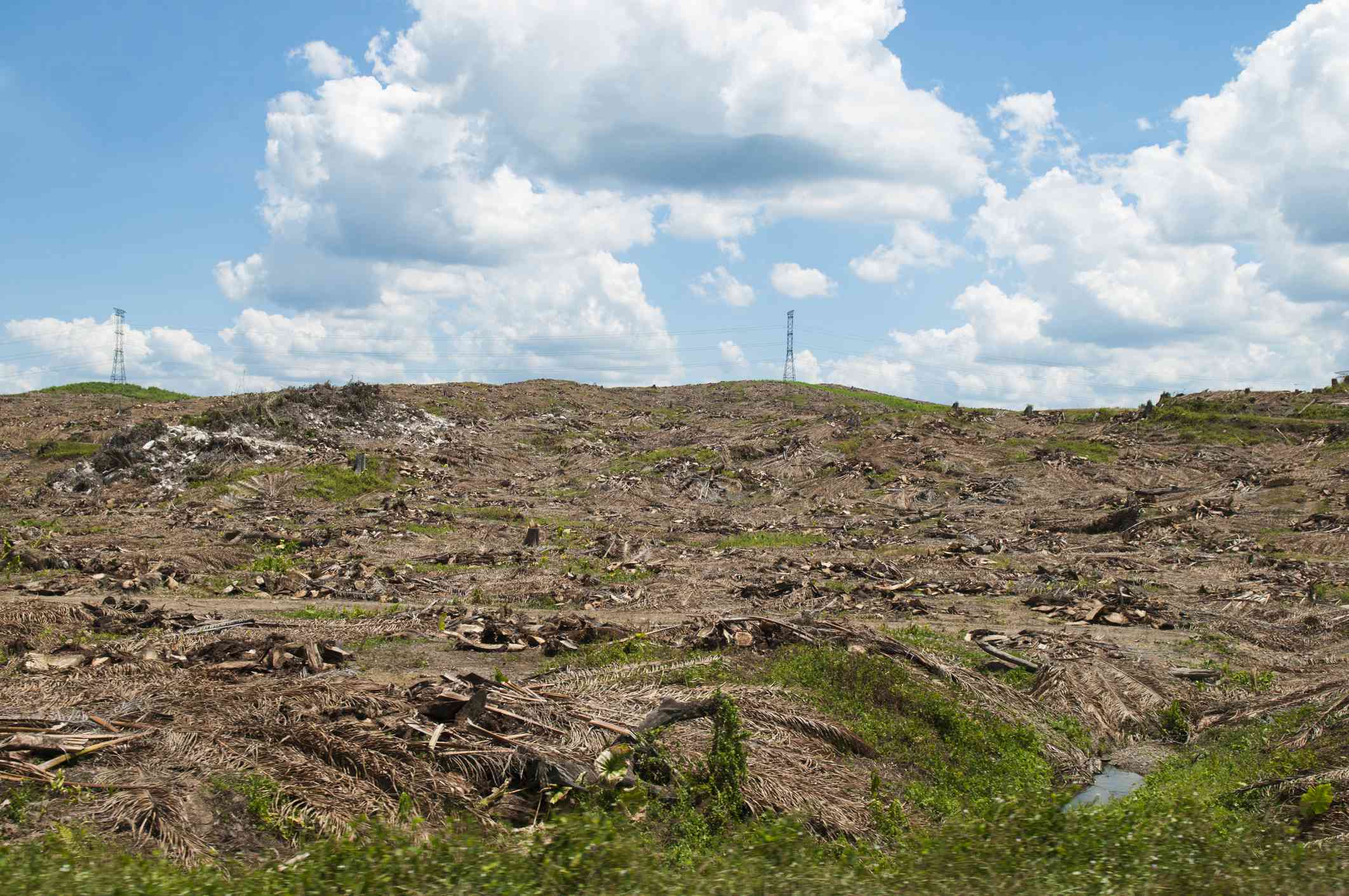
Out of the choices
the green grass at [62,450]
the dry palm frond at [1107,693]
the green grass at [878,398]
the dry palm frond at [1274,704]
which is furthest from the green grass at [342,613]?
the green grass at [878,398]

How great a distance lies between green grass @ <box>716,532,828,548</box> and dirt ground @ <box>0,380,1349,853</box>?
0.65 ft

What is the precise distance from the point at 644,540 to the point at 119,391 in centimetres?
4591

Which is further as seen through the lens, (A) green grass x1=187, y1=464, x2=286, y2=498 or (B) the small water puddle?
(A) green grass x1=187, y1=464, x2=286, y2=498

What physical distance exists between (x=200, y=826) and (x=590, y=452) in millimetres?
33745

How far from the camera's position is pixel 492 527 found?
24.9m

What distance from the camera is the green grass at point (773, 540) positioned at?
958 inches

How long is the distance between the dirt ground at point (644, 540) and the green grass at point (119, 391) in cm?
553

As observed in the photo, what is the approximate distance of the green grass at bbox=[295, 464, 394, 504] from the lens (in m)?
29.0

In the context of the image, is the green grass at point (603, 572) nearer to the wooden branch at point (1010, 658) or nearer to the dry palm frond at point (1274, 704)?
the wooden branch at point (1010, 658)

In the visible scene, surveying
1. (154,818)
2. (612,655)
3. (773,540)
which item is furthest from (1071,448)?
(154,818)

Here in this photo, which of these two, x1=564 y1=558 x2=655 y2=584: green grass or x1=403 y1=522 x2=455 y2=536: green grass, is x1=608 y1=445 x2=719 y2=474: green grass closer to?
x1=403 y1=522 x2=455 y2=536: green grass

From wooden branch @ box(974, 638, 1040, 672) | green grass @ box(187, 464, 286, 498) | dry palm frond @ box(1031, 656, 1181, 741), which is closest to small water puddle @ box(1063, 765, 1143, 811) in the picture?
dry palm frond @ box(1031, 656, 1181, 741)

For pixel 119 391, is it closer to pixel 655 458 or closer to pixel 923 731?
pixel 655 458

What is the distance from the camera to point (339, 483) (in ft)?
98.3
